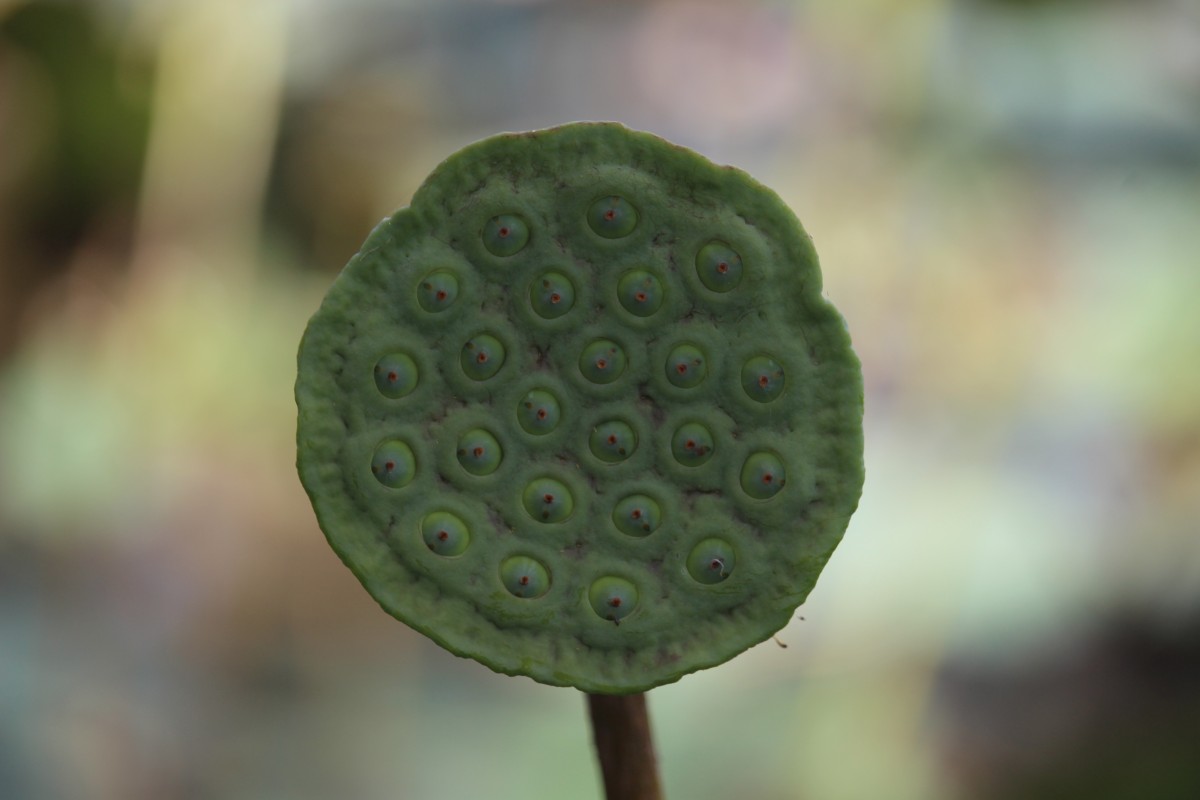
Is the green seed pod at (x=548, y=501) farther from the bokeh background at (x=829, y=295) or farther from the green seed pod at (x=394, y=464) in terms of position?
the bokeh background at (x=829, y=295)

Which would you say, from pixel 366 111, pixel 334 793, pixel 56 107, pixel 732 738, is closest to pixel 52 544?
pixel 334 793

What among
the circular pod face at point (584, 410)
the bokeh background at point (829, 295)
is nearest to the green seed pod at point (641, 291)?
the circular pod face at point (584, 410)

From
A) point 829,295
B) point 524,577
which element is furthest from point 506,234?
point 829,295

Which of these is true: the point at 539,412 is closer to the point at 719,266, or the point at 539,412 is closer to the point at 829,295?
the point at 719,266

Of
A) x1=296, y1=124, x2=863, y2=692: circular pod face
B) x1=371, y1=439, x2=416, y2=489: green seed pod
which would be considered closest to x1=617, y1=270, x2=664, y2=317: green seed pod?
x1=296, y1=124, x2=863, y2=692: circular pod face

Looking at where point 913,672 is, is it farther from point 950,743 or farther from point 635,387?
point 635,387

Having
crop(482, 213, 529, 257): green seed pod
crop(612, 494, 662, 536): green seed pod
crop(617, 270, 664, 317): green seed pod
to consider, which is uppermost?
crop(482, 213, 529, 257): green seed pod

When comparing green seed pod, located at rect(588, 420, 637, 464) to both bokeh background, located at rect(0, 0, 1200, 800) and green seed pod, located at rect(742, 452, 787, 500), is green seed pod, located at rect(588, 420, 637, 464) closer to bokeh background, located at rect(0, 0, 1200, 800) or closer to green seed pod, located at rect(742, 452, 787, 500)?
green seed pod, located at rect(742, 452, 787, 500)
